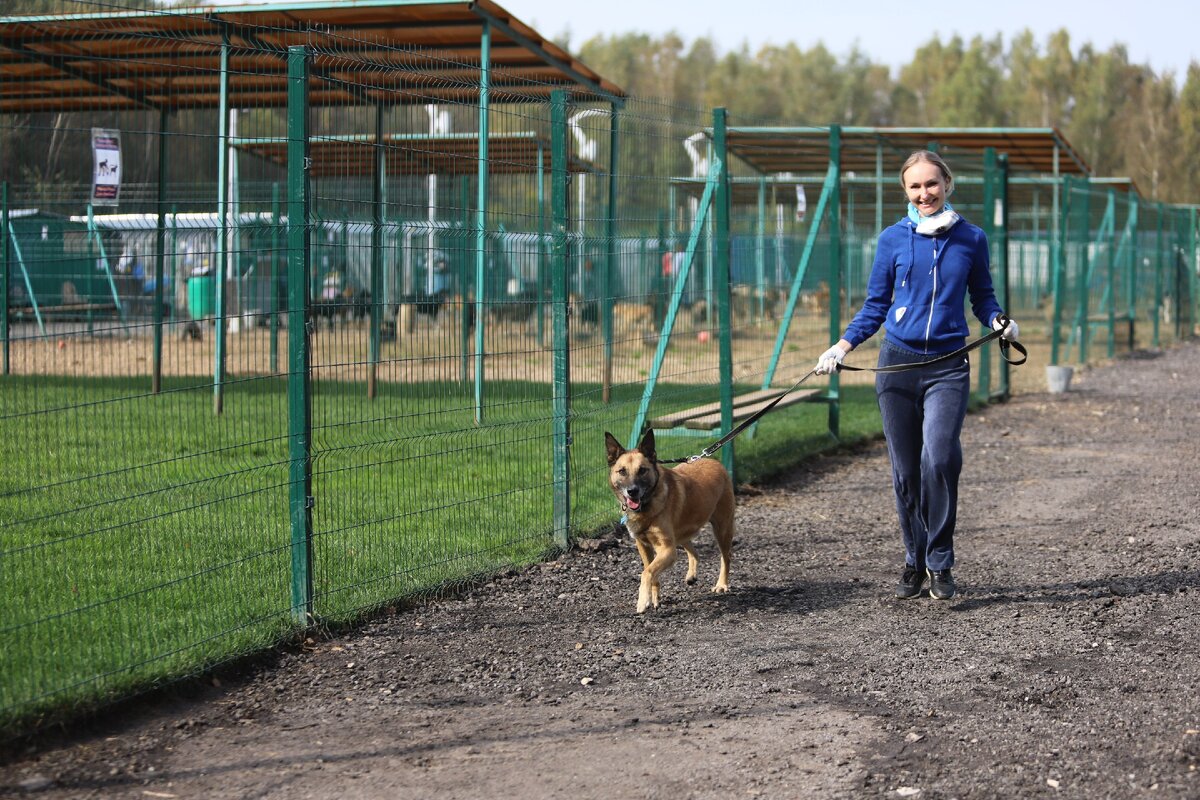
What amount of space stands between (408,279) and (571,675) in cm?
602

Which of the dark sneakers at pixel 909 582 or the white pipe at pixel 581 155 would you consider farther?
the white pipe at pixel 581 155

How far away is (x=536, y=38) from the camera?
470 inches

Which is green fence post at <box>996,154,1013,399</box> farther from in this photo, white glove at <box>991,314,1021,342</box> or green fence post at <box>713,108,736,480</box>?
white glove at <box>991,314,1021,342</box>

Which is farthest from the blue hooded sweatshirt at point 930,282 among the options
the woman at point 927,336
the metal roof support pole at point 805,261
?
the metal roof support pole at point 805,261

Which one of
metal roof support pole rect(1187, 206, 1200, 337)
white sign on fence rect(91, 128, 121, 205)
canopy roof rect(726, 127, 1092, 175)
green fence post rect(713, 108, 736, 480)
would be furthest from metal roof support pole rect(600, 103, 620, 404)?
metal roof support pole rect(1187, 206, 1200, 337)

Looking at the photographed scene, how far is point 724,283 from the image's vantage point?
932cm

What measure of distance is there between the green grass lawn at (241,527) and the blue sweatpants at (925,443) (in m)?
2.02

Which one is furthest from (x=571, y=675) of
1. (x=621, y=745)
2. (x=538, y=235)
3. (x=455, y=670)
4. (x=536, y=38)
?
(x=536, y=38)

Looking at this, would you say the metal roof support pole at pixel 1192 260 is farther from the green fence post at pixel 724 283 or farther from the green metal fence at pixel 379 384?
the green fence post at pixel 724 283

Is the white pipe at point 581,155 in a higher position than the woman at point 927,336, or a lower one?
higher

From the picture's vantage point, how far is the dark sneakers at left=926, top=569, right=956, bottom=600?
6426 mm

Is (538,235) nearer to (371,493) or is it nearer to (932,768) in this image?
(371,493)

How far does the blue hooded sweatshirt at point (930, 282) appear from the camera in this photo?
6242mm

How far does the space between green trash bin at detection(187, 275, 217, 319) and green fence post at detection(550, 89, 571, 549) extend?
3407 millimetres
